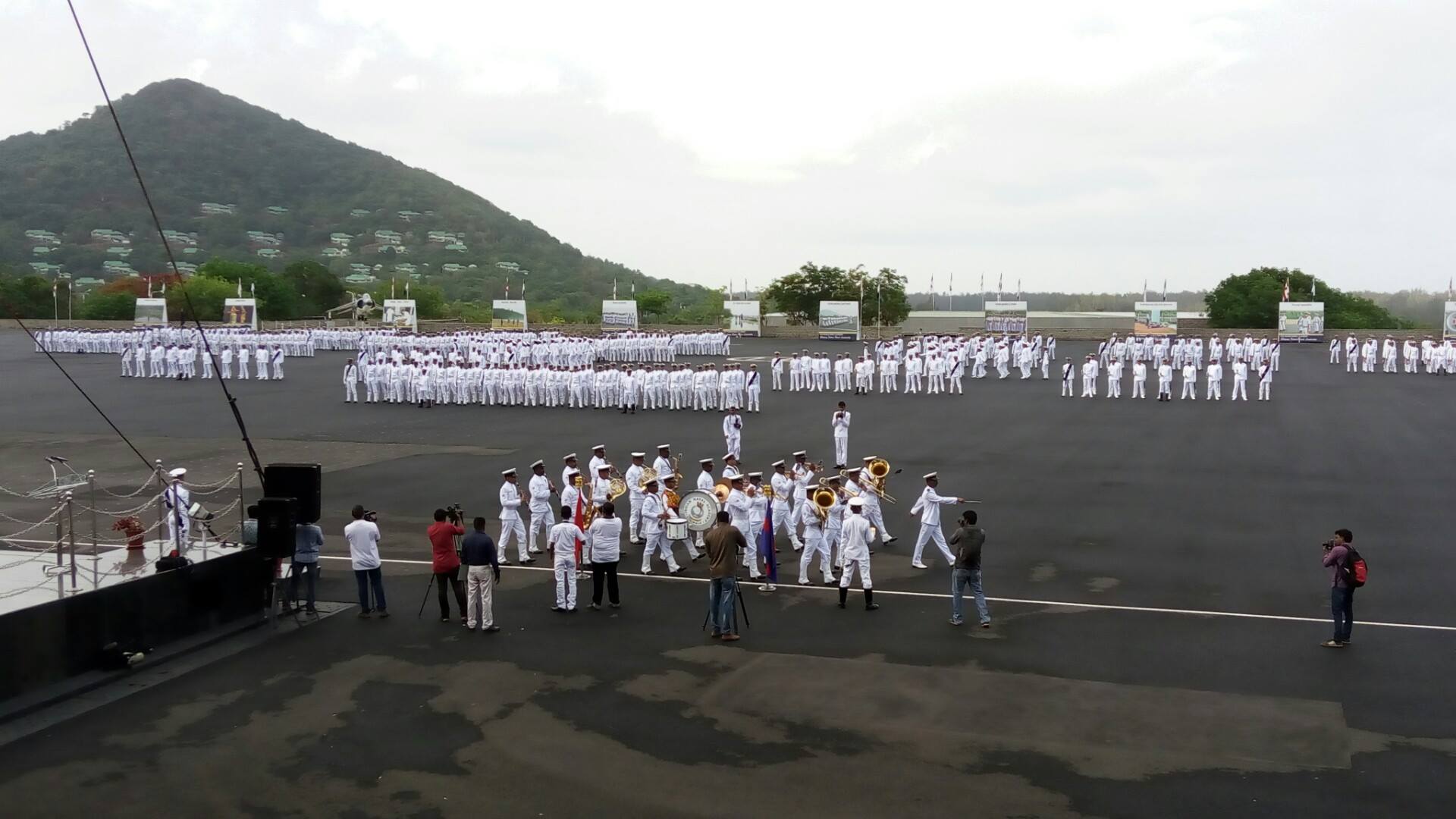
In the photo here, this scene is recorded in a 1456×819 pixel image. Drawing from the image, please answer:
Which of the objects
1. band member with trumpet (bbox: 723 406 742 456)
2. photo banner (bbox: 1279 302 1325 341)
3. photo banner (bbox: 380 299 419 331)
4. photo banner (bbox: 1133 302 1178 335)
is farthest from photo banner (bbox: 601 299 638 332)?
band member with trumpet (bbox: 723 406 742 456)

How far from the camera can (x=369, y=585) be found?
40.4 feet

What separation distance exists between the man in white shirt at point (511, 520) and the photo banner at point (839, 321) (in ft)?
186

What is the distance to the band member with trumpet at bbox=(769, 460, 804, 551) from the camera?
50.2 feet

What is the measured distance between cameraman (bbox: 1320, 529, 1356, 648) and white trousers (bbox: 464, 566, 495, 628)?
8.59 metres

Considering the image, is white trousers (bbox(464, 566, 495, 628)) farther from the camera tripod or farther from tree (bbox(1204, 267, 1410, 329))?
tree (bbox(1204, 267, 1410, 329))

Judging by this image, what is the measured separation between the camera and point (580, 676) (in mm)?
10008

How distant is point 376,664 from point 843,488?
6.30 metres

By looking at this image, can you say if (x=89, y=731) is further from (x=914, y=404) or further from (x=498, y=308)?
(x=498, y=308)

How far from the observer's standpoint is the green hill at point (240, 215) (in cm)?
15238

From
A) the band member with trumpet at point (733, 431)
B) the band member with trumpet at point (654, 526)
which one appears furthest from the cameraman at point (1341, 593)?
the band member with trumpet at point (733, 431)

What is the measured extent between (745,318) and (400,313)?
917 inches

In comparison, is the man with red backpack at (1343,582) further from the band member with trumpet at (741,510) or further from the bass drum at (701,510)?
the bass drum at (701,510)

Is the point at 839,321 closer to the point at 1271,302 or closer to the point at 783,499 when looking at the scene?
the point at 1271,302

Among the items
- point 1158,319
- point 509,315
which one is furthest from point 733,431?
point 509,315
